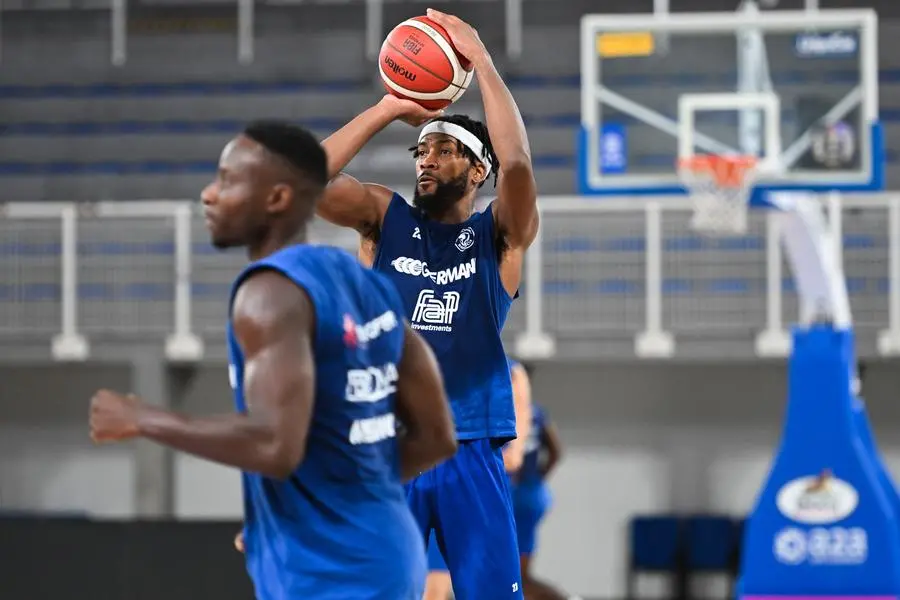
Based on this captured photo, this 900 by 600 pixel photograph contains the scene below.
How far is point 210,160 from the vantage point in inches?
582

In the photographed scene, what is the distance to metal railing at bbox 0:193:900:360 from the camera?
1252cm

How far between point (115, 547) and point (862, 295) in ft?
25.0

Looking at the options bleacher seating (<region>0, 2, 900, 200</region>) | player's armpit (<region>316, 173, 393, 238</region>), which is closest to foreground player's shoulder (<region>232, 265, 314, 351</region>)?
player's armpit (<region>316, 173, 393, 238</region>)

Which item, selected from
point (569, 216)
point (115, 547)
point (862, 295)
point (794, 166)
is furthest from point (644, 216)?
point (115, 547)

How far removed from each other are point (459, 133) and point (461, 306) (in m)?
0.58

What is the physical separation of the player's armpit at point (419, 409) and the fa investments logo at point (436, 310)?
4.62 ft

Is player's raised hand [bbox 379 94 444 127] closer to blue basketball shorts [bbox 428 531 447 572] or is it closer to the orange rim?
blue basketball shorts [bbox 428 531 447 572]

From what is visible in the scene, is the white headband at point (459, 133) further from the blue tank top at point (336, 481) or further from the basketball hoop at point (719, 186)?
the basketball hoop at point (719, 186)

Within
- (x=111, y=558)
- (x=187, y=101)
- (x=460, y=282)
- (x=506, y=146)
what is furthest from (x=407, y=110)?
(x=187, y=101)

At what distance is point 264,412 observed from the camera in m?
2.70

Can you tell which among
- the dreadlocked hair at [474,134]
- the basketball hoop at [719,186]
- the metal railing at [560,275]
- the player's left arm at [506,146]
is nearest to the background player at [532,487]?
the basketball hoop at [719,186]

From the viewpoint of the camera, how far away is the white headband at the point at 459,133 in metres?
4.74

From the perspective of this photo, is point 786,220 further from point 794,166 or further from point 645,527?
point 645,527

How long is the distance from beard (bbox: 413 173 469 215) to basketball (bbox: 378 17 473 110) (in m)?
0.26
